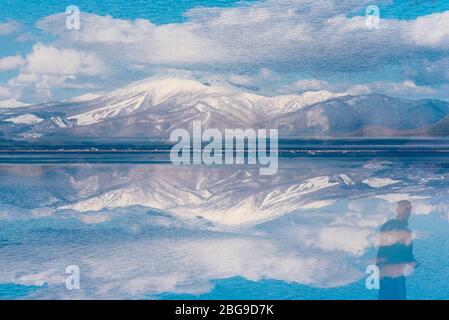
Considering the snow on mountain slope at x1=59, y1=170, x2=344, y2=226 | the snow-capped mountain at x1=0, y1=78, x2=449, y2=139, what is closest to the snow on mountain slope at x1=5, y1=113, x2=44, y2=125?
the snow-capped mountain at x1=0, y1=78, x2=449, y2=139

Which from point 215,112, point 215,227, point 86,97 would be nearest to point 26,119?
point 86,97

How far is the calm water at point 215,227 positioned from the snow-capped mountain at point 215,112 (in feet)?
1.02

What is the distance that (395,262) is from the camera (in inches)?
136

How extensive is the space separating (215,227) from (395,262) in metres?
1.34

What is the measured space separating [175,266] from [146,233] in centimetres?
45

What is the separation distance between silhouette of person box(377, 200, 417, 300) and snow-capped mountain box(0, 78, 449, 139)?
4.52 feet

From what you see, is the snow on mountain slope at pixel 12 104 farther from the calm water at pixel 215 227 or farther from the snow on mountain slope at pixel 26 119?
the calm water at pixel 215 227

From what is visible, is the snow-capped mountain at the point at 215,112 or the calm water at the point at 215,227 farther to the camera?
the snow-capped mountain at the point at 215,112

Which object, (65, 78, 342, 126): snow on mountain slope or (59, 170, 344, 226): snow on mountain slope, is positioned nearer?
(59, 170, 344, 226): snow on mountain slope

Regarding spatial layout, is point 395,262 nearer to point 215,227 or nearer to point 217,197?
point 215,227

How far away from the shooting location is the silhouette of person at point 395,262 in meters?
3.42

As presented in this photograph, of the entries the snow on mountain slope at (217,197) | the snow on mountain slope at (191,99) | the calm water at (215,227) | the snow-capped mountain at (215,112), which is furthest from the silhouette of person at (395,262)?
the snow on mountain slope at (191,99)

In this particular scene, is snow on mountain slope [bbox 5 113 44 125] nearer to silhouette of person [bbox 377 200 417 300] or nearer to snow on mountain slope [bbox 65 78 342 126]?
snow on mountain slope [bbox 65 78 342 126]

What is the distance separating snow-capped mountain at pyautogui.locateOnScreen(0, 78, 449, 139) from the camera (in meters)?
A: 4.67
